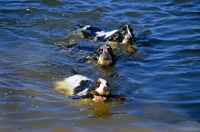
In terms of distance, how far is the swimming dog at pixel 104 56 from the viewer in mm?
9617

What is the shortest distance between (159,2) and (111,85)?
8.15 metres

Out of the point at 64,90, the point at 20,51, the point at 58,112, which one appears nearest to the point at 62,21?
the point at 20,51

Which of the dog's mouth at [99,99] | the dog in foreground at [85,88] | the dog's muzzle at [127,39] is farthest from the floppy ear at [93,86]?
the dog's muzzle at [127,39]

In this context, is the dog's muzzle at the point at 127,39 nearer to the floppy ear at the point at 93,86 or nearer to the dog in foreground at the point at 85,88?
the dog in foreground at the point at 85,88

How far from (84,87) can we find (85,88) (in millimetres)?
68

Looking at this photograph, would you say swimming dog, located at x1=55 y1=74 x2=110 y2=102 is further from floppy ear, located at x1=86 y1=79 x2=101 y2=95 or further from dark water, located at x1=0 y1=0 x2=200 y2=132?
dark water, located at x1=0 y1=0 x2=200 y2=132

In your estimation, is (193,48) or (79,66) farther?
(193,48)

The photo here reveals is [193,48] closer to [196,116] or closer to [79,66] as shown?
[79,66]

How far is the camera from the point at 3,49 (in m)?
10.2

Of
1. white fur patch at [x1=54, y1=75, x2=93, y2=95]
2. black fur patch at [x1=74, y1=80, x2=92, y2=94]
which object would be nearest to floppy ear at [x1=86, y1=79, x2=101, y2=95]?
black fur patch at [x1=74, y1=80, x2=92, y2=94]

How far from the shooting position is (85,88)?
307 inches

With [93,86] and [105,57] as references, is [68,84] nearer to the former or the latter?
[93,86]

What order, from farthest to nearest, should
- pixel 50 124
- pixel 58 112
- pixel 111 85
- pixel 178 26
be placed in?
pixel 178 26, pixel 111 85, pixel 58 112, pixel 50 124

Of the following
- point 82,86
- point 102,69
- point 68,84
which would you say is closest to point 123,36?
point 102,69
